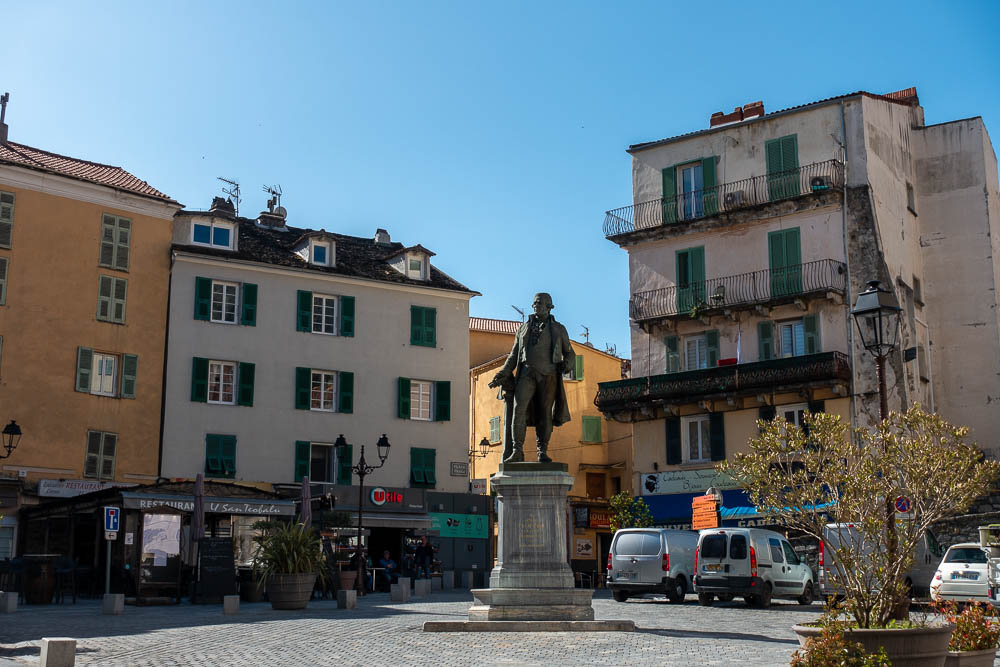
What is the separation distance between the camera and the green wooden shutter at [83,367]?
114 ft

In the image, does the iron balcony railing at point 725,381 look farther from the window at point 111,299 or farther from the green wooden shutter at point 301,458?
the window at point 111,299

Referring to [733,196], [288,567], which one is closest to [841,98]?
[733,196]

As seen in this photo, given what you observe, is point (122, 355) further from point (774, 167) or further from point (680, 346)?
point (774, 167)

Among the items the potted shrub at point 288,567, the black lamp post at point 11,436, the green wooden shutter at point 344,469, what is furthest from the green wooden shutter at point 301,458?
the potted shrub at point 288,567

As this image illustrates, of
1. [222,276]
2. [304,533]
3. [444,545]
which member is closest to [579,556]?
[444,545]

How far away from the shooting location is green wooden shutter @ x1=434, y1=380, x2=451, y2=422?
136ft

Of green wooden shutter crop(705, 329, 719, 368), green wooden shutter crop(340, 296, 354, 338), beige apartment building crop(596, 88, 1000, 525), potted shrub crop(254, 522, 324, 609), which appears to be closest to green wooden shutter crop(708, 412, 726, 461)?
beige apartment building crop(596, 88, 1000, 525)

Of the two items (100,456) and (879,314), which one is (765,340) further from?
(879,314)

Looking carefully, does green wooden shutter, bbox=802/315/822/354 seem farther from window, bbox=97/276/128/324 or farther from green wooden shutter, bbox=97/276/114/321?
green wooden shutter, bbox=97/276/114/321

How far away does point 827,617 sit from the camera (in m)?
8.84

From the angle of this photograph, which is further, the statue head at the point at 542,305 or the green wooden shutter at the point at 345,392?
the green wooden shutter at the point at 345,392

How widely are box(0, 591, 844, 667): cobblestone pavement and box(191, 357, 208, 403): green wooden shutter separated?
52.7ft

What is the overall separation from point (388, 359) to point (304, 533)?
19.5 meters

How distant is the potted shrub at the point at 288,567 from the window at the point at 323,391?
17.6 meters
